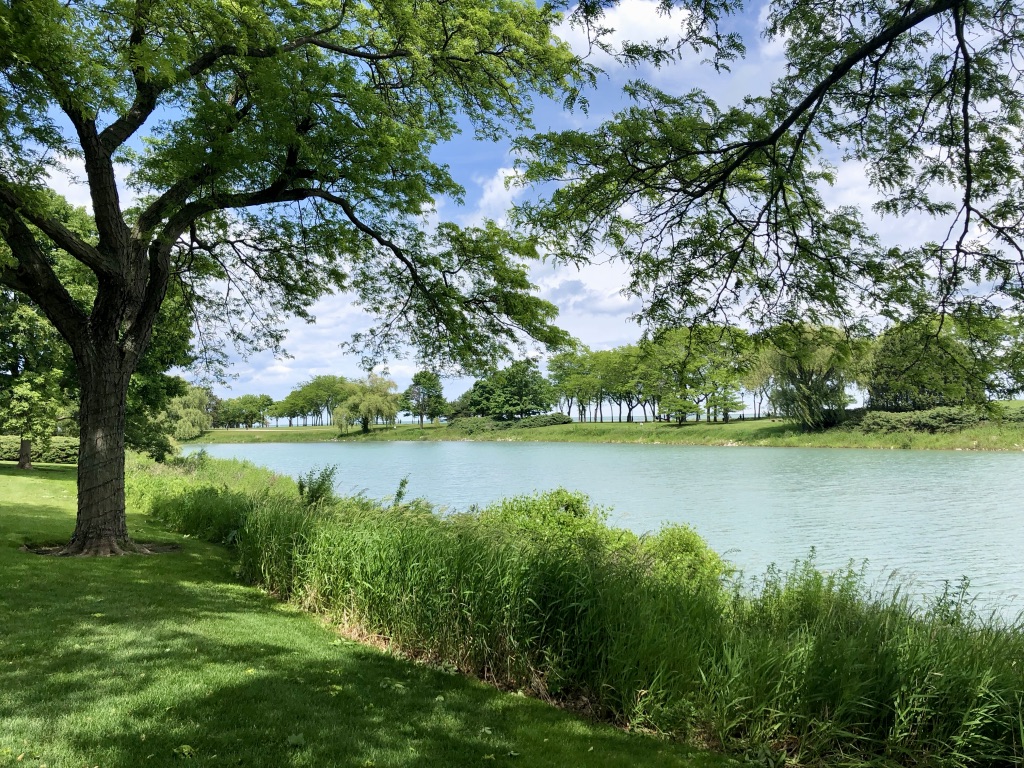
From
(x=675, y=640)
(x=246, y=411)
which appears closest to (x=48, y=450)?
(x=675, y=640)

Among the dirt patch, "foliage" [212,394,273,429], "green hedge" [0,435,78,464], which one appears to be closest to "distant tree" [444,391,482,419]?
"foliage" [212,394,273,429]

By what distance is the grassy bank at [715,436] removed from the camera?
40.4m

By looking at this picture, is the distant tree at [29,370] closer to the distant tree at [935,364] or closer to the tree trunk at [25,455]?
the tree trunk at [25,455]

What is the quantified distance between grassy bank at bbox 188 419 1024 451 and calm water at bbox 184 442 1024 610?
10.1ft

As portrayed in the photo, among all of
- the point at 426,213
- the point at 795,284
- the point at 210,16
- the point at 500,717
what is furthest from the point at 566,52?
the point at 500,717

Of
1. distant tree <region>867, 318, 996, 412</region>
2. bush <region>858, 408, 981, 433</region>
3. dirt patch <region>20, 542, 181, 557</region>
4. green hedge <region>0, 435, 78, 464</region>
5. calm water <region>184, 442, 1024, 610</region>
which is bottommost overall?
calm water <region>184, 442, 1024, 610</region>

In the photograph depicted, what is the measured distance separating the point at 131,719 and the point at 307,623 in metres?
3.36

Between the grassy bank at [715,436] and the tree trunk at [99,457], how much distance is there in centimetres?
1656

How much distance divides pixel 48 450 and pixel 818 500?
35.3 metres

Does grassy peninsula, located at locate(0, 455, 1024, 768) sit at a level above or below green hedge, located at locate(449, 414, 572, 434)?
below

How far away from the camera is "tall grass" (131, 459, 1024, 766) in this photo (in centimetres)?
471

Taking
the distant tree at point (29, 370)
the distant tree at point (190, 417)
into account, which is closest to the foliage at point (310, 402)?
the distant tree at point (190, 417)

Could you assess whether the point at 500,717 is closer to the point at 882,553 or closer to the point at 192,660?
the point at 192,660

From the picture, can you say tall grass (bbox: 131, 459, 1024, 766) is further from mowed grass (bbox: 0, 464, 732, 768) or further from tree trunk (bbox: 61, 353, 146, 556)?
tree trunk (bbox: 61, 353, 146, 556)
